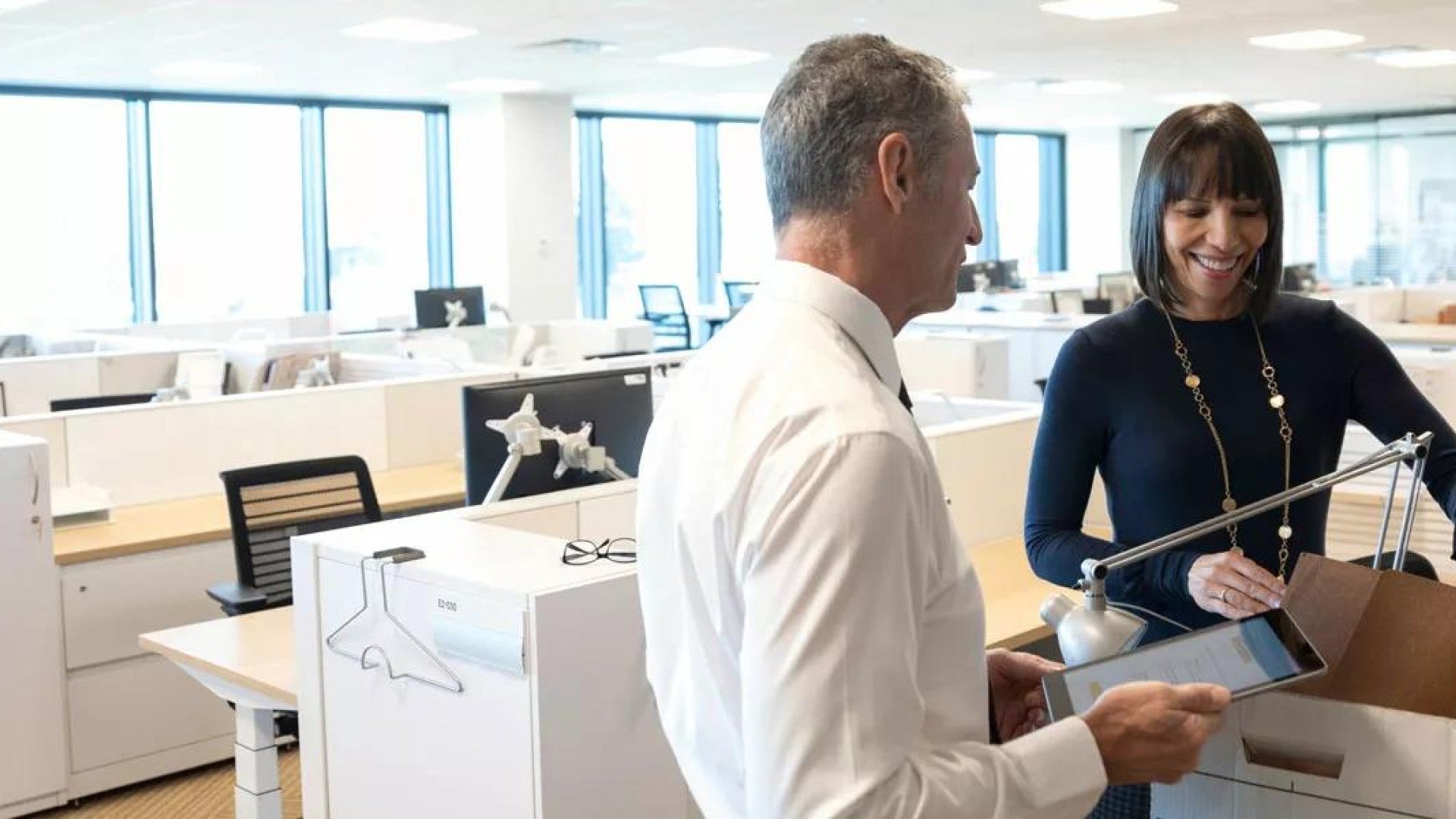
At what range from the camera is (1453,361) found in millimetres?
4512

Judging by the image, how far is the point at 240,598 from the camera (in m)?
Answer: 3.83

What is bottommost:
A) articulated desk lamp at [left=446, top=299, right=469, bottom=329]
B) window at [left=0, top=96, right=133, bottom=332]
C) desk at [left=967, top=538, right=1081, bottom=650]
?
desk at [left=967, top=538, right=1081, bottom=650]

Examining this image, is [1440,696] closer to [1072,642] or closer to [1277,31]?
Result: [1072,642]

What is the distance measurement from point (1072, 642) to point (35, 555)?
334cm

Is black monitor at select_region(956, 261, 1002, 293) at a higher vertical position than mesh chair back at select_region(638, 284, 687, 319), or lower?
higher

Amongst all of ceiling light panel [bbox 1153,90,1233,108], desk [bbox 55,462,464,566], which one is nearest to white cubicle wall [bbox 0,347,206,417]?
desk [bbox 55,462,464,566]

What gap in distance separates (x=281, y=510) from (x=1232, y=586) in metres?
3.04

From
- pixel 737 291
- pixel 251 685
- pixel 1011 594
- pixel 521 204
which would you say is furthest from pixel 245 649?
pixel 737 291

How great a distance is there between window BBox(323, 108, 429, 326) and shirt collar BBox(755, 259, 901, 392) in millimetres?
11945

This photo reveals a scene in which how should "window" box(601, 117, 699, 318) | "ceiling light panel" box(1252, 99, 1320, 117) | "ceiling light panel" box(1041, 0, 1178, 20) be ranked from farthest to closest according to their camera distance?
"ceiling light panel" box(1252, 99, 1320, 117) → "window" box(601, 117, 699, 318) → "ceiling light panel" box(1041, 0, 1178, 20)

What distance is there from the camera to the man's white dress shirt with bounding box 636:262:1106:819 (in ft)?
3.29

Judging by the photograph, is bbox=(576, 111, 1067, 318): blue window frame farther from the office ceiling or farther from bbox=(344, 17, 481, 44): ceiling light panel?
bbox=(344, 17, 481, 44): ceiling light panel

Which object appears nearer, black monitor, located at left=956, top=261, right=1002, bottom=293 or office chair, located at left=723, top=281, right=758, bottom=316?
black monitor, located at left=956, top=261, right=1002, bottom=293

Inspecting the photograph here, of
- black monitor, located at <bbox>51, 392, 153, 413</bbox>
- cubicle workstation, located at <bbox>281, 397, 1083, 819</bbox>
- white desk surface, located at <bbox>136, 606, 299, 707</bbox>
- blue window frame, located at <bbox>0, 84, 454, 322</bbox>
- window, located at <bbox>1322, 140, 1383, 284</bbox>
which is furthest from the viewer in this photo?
window, located at <bbox>1322, 140, 1383, 284</bbox>
